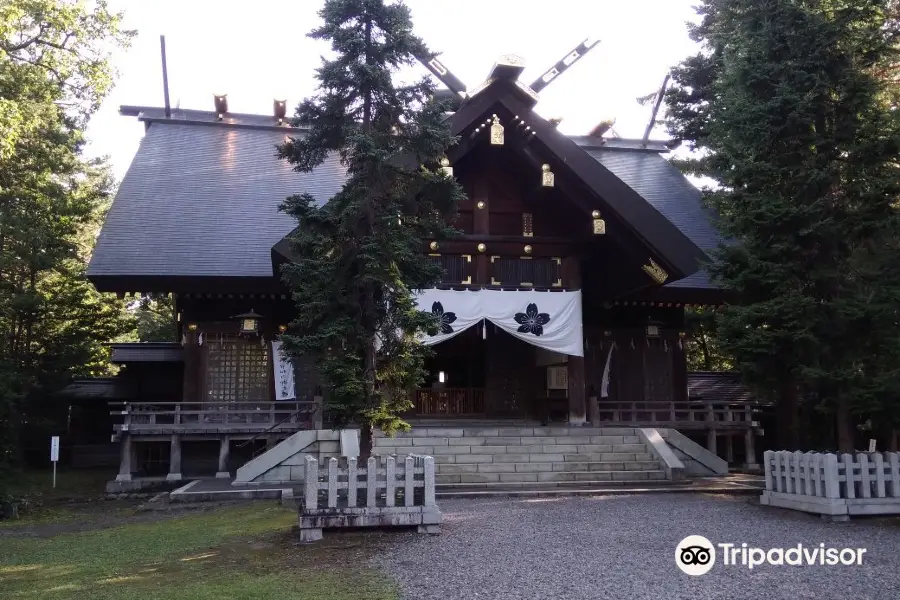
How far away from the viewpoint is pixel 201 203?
17219 mm

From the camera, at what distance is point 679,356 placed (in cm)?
1662

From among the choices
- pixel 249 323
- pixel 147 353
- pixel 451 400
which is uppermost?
pixel 249 323

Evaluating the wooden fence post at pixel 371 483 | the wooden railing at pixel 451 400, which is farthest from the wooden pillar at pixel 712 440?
the wooden fence post at pixel 371 483

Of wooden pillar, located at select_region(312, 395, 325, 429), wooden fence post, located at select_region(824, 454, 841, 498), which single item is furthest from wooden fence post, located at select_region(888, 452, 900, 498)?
wooden pillar, located at select_region(312, 395, 325, 429)

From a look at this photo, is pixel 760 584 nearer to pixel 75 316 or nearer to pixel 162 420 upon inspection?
pixel 162 420

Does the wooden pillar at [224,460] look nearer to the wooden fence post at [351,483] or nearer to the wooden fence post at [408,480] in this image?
the wooden fence post at [351,483]

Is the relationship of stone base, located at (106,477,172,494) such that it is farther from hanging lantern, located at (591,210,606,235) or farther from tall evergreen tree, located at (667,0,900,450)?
tall evergreen tree, located at (667,0,900,450)

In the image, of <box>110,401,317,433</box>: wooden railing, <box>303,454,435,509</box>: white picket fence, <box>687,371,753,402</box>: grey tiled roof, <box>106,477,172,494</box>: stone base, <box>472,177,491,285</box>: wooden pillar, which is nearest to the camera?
<box>303,454,435,509</box>: white picket fence

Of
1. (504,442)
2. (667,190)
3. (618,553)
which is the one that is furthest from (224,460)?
(667,190)

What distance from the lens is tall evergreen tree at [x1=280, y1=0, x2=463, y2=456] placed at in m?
8.02

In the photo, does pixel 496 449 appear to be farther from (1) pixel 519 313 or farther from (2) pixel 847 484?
(2) pixel 847 484

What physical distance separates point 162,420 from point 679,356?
12.3m

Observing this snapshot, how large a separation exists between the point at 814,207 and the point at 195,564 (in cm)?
913

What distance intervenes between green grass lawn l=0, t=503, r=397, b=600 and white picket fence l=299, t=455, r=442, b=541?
215 millimetres
